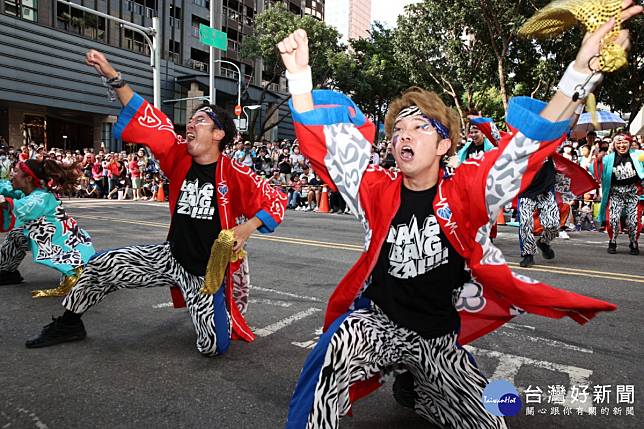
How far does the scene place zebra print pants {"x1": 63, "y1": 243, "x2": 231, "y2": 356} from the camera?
3625 millimetres

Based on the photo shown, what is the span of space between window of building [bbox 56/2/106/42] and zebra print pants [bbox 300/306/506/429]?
33739 millimetres

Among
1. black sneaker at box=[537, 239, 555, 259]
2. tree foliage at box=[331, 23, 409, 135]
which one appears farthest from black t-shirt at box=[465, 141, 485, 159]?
tree foliage at box=[331, 23, 409, 135]

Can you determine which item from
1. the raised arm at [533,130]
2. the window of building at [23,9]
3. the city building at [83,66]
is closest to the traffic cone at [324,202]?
the raised arm at [533,130]

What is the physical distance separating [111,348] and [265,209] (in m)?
1.55

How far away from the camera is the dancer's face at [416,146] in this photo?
7.95ft

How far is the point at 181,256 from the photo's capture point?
148 inches

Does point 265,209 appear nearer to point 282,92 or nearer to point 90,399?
point 90,399

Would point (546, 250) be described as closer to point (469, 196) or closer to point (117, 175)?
point (469, 196)

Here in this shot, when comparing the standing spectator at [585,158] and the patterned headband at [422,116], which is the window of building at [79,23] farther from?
the patterned headband at [422,116]

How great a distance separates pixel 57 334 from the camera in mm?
3852

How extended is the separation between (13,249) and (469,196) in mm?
5355

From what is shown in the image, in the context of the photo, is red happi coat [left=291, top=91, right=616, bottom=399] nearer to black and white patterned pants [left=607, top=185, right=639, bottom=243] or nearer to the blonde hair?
the blonde hair

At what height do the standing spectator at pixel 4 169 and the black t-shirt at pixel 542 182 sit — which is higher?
the black t-shirt at pixel 542 182

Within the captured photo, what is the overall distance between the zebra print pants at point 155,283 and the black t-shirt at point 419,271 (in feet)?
5.07
